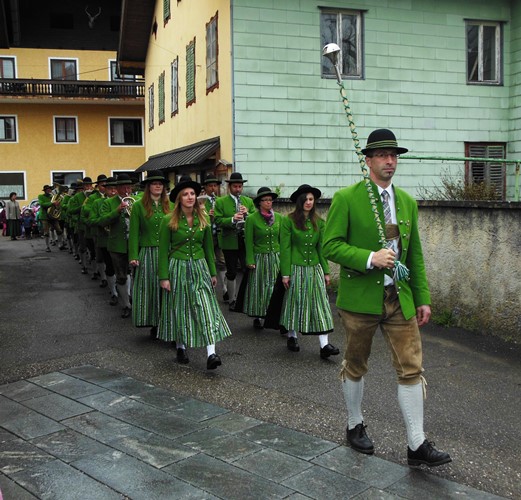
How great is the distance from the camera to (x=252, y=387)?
20.7 feet

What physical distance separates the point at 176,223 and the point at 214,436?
276cm

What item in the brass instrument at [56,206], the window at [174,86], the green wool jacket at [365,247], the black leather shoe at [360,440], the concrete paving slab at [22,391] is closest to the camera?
the green wool jacket at [365,247]

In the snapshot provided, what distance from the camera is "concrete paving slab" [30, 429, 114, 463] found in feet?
15.4

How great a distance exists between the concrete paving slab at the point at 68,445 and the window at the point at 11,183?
3680 cm

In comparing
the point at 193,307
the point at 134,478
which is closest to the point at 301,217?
the point at 193,307

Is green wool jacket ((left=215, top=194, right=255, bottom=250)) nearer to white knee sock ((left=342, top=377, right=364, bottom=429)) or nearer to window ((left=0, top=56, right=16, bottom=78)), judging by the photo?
white knee sock ((left=342, top=377, right=364, bottom=429))

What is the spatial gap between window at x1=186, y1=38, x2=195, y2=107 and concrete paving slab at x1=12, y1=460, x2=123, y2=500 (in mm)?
15214

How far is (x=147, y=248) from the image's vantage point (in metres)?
8.60

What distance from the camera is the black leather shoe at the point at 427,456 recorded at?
14.3 ft

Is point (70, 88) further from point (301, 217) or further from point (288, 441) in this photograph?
point (288, 441)

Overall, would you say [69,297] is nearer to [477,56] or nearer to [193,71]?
[193,71]

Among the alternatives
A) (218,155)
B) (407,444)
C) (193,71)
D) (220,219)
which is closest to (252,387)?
(407,444)

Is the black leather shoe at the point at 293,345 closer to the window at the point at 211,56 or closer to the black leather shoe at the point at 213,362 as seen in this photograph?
the black leather shoe at the point at 213,362

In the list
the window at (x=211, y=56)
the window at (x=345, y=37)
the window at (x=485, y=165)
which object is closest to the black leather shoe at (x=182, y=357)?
the window at (x=485, y=165)
